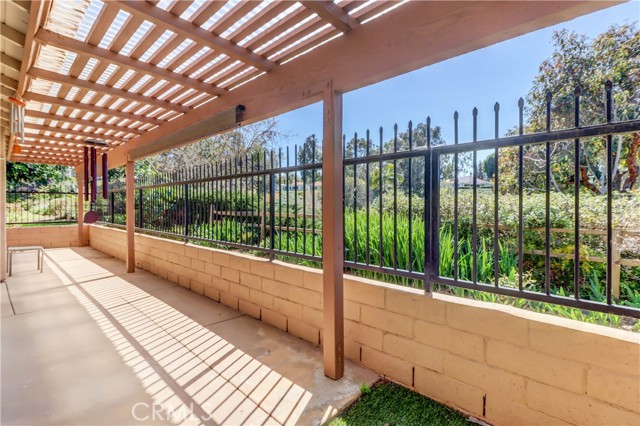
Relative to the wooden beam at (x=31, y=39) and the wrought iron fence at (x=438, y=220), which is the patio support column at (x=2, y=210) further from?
the wooden beam at (x=31, y=39)

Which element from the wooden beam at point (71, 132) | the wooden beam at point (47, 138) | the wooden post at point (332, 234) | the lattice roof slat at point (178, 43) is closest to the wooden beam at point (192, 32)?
the lattice roof slat at point (178, 43)

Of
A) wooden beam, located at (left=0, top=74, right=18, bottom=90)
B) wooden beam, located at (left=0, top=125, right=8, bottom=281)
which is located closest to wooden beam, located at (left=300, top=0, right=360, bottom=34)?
wooden beam, located at (left=0, top=74, right=18, bottom=90)

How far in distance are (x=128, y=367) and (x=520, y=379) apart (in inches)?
116

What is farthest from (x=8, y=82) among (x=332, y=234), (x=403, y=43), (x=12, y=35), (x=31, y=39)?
(x=403, y=43)

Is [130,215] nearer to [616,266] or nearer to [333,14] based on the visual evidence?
[333,14]

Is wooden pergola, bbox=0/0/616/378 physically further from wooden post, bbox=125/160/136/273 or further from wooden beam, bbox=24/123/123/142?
wooden post, bbox=125/160/136/273

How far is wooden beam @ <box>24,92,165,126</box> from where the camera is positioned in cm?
362

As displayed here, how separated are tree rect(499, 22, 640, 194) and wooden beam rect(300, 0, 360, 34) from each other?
6.40m

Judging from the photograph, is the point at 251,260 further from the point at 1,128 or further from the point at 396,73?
the point at 1,128

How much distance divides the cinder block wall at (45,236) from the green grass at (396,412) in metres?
11.1

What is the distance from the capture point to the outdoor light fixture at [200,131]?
3262mm

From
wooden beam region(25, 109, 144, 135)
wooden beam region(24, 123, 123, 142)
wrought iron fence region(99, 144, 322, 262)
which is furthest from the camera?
wooden beam region(24, 123, 123, 142)

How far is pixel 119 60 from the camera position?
9.02ft

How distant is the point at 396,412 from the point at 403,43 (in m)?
2.43
